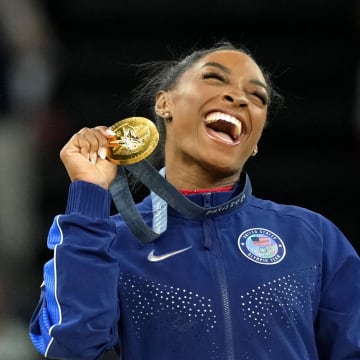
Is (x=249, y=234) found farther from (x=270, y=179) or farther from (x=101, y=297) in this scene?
(x=270, y=179)

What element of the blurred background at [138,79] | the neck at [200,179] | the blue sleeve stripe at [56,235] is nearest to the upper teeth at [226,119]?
the neck at [200,179]

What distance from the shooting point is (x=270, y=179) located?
20.5 ft

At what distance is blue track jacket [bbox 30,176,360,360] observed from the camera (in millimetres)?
2580

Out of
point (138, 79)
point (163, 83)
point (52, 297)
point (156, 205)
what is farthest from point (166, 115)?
point (138, 79)

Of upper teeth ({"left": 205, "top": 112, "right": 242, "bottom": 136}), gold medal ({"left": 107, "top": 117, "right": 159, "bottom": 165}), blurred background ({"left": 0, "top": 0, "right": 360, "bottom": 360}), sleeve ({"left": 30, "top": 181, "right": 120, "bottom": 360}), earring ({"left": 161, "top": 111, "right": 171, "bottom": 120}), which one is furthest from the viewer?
blurred background ({"left": 0, "top": 0, "right": 360, "bottom": 360})

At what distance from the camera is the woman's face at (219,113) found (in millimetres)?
2887

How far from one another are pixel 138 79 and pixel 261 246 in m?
3.58

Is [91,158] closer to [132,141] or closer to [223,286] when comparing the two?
[132,141]

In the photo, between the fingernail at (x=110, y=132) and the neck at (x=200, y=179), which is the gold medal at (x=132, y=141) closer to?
the fingernail at (x=110, y=132)

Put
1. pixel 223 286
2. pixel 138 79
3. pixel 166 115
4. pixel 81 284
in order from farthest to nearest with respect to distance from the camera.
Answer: pixel 138 79 < pixel 166 115 < pixel 223 286 < pixel 81 284

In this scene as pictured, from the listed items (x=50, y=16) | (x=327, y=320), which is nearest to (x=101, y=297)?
(x=327, y=320)

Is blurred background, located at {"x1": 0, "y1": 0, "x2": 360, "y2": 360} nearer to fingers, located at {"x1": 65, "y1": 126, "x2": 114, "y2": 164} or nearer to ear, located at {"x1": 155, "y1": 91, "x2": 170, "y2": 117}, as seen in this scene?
ear, located at {"x1": 155, "y1": 91, "x2": 170, "y2": 117}

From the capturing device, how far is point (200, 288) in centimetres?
270

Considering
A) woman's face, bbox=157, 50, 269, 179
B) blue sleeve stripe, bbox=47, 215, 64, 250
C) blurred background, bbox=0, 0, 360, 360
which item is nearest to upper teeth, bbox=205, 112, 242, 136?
woman's face, bbox=157, 50, 269, 179
